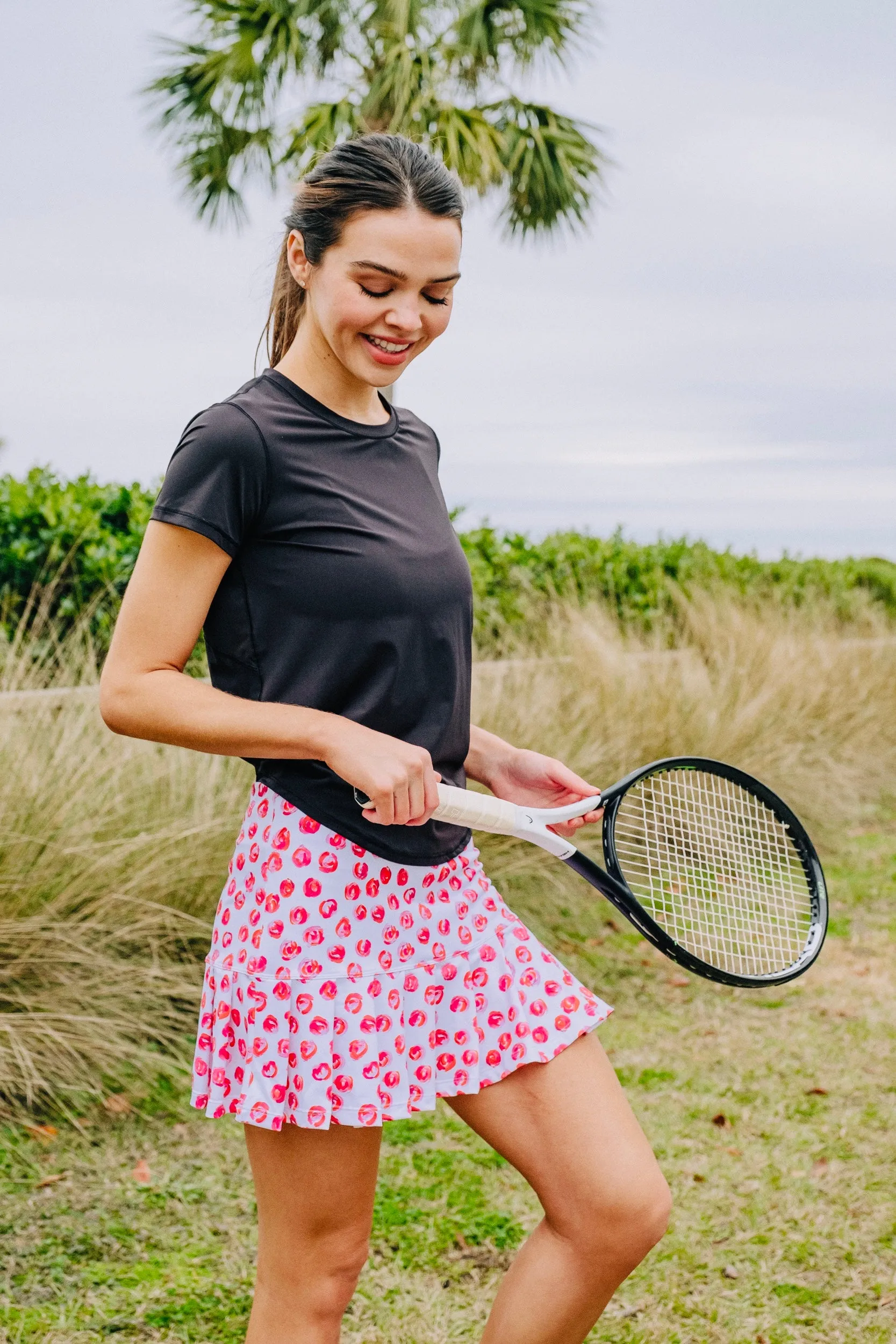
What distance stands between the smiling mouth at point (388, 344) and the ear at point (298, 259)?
166 millimetres

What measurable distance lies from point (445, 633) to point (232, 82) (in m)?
12.2

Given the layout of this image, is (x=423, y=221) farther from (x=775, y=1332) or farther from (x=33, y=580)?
(x=33, y=580)

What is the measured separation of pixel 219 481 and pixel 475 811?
2.01 ft

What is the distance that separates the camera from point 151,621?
1745mm

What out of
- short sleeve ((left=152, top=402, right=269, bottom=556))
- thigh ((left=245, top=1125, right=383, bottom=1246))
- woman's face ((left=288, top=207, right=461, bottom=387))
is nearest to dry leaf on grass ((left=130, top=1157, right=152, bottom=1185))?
thigh ((left=245, top=1125, right=383, bottom=1246))

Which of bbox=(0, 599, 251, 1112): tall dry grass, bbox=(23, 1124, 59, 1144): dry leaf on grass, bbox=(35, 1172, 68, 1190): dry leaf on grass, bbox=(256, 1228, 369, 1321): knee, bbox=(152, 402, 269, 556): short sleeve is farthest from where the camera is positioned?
bbox=(0, 599, 251, 1112): tall dry grass

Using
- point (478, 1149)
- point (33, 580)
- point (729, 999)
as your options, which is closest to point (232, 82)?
point (33, 580)

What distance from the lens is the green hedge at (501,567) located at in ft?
21.1

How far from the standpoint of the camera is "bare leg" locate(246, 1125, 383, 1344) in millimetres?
1797

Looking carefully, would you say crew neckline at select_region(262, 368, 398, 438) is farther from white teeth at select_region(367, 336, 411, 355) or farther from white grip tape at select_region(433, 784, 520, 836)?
white grip tape at select_region(433, 784, 520, 836)

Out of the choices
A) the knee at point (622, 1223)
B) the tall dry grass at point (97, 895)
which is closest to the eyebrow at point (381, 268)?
the knee at point (622, 1223)

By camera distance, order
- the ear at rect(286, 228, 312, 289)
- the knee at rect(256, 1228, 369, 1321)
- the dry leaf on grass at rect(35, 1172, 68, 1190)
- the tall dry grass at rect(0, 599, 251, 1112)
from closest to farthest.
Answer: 1. the knee at rect(256, 1228, 369, 1321)
2. the ear at rect(286, 228, 312, 289)
3. the dry leaf on grass at rect(35, 1172, 68, 1190)
4. the tall dry grass at rect(0, 599, 251, 1112)

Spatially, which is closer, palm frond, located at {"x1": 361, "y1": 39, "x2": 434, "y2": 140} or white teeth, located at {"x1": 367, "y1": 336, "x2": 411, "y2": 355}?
white teeth, located at {"x1": 367, "y1": 336, "x2": 411, "y2": 355}

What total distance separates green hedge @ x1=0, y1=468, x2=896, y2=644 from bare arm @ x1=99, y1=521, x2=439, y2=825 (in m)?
4.18
